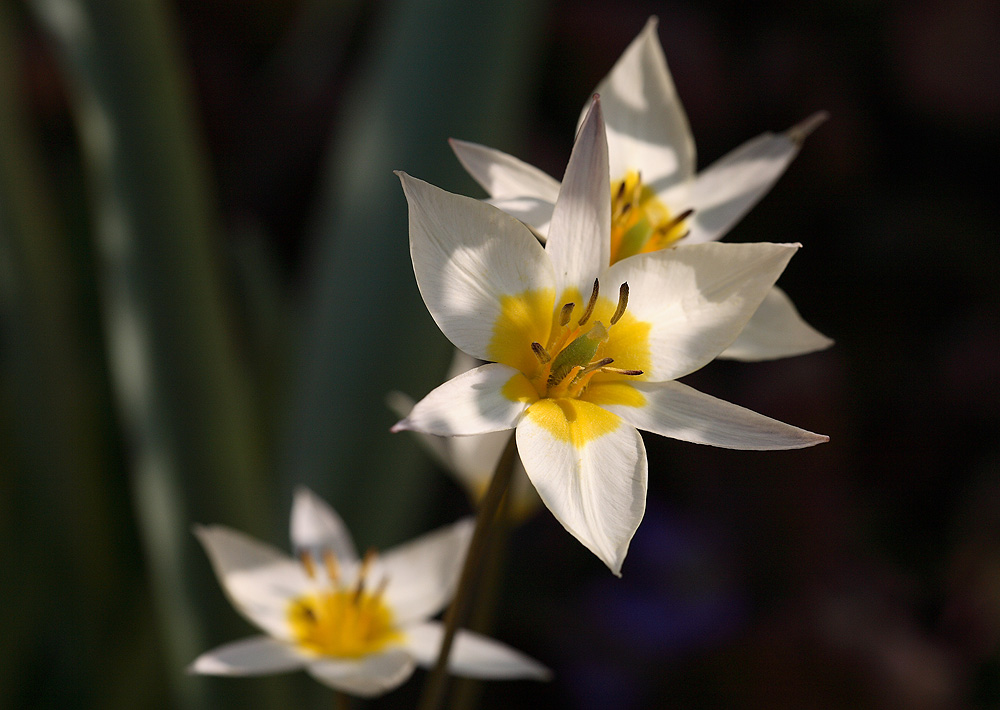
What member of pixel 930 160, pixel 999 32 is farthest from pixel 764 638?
pixel 999 32

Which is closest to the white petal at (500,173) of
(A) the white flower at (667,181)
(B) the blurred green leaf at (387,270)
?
(A) the white flower at (667,181)

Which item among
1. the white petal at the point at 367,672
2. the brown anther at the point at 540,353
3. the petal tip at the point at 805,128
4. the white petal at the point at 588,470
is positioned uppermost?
the petal tip at the point at 805,128

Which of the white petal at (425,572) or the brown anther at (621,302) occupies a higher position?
the brown anther at (621,302)

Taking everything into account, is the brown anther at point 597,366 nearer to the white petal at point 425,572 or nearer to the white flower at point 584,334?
the white flower at point 584,334

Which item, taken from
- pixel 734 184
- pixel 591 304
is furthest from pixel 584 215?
pixel 734 184

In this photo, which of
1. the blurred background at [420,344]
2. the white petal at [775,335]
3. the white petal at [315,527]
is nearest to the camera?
the white petal at [775,335]

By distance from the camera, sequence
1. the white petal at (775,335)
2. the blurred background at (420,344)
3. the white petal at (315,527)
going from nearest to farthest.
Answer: the white petal at (775,335) < the white petal at (315,527) < the blurred background at (420,344)

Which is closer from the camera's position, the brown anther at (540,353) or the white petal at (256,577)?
the brown anther at (540,353)

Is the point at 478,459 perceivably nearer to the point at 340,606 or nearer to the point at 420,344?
the point at 340,606
